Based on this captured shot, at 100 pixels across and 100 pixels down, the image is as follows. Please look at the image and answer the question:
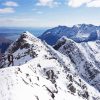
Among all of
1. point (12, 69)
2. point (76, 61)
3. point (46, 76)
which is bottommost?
point (76, 61)

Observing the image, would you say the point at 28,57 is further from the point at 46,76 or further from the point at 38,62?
the point at 46,76

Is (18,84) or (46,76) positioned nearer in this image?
(18,84)

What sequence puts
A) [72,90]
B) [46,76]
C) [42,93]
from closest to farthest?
[42,93] → [46,76] → [72,90]

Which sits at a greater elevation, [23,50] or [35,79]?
[23,50]

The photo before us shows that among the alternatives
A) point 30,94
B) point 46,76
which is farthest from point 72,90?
point 30,94

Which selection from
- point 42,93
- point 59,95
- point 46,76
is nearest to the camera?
point 42,93

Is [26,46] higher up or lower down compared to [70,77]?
higher up

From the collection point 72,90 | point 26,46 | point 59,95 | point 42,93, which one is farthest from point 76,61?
point 42,93

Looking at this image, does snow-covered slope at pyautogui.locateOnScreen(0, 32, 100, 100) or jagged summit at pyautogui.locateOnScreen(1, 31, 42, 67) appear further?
jagged summit at pyautogui.locateOnScreen(1, 31, 42, 67)

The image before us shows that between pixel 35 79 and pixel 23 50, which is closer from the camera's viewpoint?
pixel 35 79

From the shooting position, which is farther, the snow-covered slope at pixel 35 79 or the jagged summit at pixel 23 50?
the jagged summit at pixel 23 50
